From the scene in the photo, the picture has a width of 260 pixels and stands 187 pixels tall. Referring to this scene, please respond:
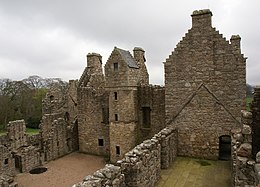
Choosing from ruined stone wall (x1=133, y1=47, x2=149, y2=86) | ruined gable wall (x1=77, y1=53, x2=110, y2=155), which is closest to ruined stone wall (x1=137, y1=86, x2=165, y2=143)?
ruined stone wall (x1=133, y1=47, x2=149, y2=86)

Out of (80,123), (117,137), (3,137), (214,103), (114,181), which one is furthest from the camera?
(80,123)

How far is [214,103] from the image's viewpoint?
11.8m

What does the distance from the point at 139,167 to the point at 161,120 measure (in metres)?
8.50

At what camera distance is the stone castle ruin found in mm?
7234

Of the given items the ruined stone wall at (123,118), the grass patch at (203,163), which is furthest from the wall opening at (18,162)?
the grass patch at (203,163)

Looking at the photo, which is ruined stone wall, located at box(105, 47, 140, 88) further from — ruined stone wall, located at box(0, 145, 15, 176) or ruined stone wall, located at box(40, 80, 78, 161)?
ruined stone wall, located at box(0, 145, 15, 176)

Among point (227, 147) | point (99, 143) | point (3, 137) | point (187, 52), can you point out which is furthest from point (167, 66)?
point (3, 137)

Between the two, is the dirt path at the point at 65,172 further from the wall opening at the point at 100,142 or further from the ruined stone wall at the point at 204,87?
the ruined stone wall at the point at 204,87

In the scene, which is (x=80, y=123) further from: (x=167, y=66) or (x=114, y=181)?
(x=114, y=181)

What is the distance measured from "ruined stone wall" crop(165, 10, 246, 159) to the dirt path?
23.2 feet

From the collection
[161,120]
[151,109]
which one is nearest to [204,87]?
[161,120]

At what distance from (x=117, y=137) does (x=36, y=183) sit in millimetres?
5616

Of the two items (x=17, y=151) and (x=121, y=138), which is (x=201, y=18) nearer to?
(x=121, y=138)

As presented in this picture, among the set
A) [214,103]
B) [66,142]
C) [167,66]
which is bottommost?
[66,142]
